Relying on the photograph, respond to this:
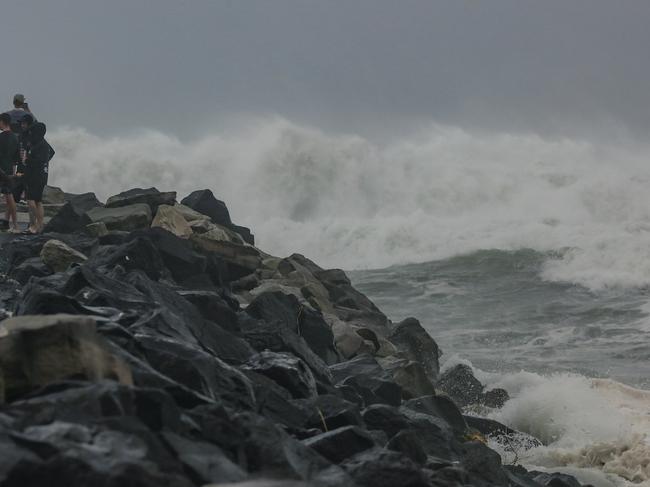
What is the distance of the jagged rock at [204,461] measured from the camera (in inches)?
134

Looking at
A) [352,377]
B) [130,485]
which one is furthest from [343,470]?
[352,377]

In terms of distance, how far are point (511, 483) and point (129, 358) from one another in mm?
2734

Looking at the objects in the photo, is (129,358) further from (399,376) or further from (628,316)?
(628,316)

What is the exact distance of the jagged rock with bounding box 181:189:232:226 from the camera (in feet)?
47.0

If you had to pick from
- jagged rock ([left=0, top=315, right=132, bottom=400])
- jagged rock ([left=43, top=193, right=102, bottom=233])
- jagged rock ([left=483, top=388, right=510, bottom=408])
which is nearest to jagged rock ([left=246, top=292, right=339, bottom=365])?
jagged rock ([left=483, top=388, right=510, bottom=408])

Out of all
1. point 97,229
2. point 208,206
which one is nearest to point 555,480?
point 97,229

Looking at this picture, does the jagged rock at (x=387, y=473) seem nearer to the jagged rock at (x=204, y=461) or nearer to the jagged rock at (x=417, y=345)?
the jagged rock at (x=204, y=461)

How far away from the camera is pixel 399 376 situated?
859 cm

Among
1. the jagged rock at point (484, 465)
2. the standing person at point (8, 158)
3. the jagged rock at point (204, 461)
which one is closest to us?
the jagged rock at point (204, 461)

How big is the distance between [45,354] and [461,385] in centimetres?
750

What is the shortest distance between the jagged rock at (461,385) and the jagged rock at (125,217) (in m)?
3.92

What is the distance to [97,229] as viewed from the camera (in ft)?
36.7

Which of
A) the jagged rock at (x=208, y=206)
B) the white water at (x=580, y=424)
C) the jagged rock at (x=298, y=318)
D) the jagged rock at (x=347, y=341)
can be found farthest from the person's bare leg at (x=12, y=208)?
the white water at (x=580, y=424)

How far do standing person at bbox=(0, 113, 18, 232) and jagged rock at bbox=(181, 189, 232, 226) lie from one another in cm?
328
